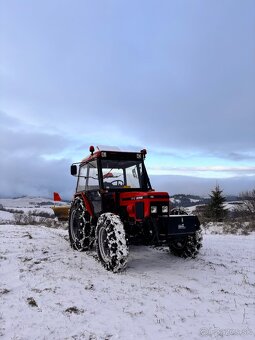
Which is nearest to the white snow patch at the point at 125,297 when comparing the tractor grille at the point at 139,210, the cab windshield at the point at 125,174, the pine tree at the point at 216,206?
the tractor grille at the point at 139,210

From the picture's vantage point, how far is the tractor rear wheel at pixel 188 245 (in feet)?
25.2

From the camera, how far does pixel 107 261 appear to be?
263 inches

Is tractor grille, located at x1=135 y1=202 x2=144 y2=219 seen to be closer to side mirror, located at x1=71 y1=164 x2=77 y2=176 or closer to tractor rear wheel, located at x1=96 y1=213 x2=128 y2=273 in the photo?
tractor rear wheel, located at x1=96 y1=213 x2=128 y2=273

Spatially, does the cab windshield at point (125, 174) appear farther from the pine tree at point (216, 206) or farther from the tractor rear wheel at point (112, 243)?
the pine tree at point (216, 206)

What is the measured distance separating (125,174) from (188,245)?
238cm

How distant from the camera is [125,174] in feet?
28.5

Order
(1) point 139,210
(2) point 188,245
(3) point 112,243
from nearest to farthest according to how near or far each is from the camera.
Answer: (3) point 112,243, (1) point 139,210, (2) point 188,245

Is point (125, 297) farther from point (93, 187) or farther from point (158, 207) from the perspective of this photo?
point (93, 187)

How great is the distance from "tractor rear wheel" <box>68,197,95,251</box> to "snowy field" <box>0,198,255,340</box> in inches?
12.6

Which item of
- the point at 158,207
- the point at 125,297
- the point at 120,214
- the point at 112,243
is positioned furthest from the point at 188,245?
the point at 125,297

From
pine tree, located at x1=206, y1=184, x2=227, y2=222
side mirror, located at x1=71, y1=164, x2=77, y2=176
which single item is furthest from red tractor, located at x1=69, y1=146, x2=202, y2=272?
pine tree, located at x1=206, y1=184, x2=227, y2=222

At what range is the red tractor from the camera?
266 inches

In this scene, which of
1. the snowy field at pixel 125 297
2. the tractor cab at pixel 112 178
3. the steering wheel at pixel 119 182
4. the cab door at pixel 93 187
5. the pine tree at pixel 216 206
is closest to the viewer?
the snowy field at pixel 125 297

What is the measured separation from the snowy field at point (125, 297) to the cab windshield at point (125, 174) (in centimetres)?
181
